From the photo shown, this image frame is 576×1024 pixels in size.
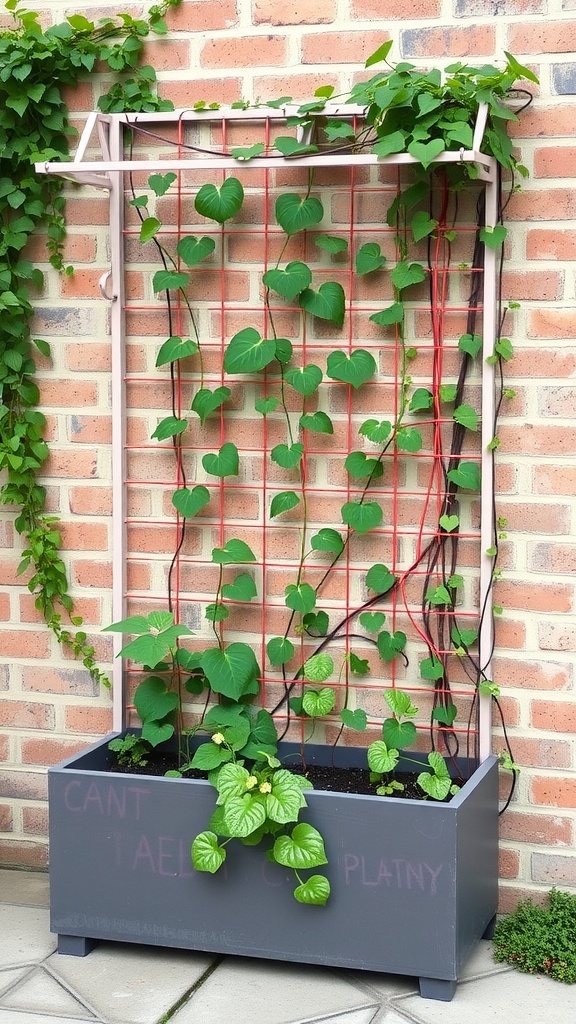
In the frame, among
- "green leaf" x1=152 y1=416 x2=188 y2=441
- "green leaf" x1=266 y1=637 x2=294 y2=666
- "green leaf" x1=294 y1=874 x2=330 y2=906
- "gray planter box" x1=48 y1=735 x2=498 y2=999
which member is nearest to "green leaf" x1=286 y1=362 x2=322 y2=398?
"green leaf" x1=152 y1=416 x2=188 y2=441

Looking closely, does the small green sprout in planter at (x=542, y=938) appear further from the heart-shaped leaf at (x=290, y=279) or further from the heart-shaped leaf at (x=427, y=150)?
the heart-shaped leaf at (x=427, y=150)

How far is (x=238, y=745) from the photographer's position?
92.9 inches

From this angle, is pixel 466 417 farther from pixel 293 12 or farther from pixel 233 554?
pixel 293 12

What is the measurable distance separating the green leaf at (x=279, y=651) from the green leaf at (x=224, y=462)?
0.35 metres

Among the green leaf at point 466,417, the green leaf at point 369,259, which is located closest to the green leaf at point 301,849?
the green leaf at point 466,417

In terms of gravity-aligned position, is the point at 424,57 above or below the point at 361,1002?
above

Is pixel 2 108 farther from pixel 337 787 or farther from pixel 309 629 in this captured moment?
pixel 337 787

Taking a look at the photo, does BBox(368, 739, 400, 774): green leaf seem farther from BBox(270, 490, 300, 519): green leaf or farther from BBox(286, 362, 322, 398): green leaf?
BBox(286, 362, 322, 398): green leaf

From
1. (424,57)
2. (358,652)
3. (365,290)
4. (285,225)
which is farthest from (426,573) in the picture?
(424,57)

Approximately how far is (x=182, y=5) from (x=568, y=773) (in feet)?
5.69

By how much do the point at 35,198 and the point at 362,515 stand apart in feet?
3.20

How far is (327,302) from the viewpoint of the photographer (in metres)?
2.37

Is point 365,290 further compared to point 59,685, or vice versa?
point 59,685

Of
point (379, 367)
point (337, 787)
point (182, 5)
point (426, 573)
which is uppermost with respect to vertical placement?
point (182, 5)
